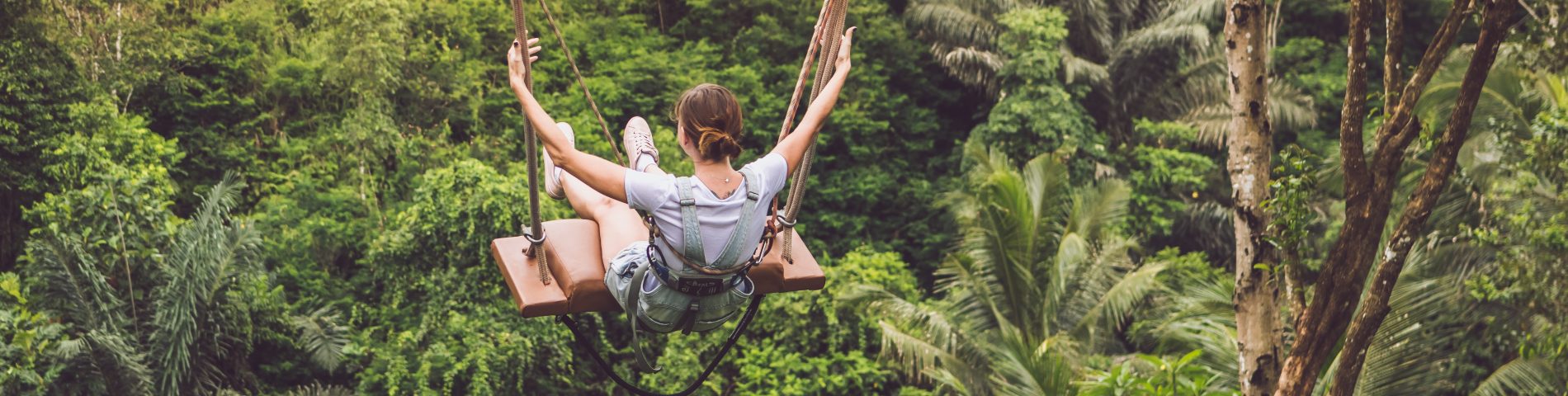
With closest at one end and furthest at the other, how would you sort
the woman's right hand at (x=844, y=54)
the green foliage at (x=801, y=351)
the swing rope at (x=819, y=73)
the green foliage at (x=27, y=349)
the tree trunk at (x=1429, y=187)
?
the woman's right hand at (x=844, y=54) → the swing rope at (x=819, y=73) → the tree trunk at (x=1429, y=187) → the green foliage at (x=27, y=349) → the green foliage at (x=801, y=351)

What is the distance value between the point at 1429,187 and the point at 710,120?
8.01 ft

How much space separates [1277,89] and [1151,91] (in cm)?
127

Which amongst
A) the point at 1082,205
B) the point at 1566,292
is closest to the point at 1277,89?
the point at 1082,205

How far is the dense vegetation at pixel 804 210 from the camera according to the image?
789 cm

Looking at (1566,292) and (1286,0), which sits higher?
(1286,0)

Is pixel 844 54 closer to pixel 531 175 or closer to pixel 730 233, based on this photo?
pixel 730 233

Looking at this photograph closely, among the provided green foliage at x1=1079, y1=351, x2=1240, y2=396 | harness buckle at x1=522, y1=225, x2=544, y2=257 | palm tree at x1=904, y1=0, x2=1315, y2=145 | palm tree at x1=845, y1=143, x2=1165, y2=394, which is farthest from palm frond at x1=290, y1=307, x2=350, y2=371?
harness buckle at x1=522, y1=225, x2=544, y2=257

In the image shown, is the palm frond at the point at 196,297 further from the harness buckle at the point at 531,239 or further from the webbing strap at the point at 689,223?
the webbing strap at the point at 689,223

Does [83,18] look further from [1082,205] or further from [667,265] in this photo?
[667,265]

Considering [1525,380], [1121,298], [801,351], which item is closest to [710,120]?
[1525,380]

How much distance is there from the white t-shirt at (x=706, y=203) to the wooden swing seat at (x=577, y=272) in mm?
432

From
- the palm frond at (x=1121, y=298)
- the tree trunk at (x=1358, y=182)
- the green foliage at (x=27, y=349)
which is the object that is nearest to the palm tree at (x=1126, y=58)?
the palm frond at (x=1121, y=298)

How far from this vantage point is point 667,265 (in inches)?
104

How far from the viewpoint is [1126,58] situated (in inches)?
525
